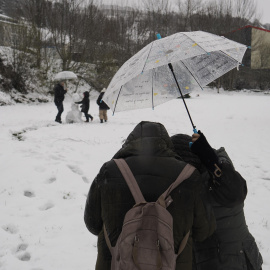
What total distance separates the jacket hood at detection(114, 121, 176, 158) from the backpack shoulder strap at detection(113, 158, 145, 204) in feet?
0.32

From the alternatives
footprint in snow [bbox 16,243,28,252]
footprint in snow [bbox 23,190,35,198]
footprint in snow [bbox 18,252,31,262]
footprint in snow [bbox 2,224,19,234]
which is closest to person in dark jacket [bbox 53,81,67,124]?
footprint in snow [bbox 23,190,35,198]

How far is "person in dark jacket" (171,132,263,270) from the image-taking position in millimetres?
1573

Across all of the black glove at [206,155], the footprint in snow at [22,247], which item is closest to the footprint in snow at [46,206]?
the footprint in snow at [22,247]

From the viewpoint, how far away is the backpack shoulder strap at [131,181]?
1.37m

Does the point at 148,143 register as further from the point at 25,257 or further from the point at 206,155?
the point at 25,257

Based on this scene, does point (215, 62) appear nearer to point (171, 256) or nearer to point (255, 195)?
point (171, 256)

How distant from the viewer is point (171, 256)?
1295 millimetres

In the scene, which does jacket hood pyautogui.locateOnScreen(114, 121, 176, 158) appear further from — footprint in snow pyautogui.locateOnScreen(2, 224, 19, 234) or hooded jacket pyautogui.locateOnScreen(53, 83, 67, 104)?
hooded jacket pyautogui.locateOnScreen(53, 83, 67, 104)

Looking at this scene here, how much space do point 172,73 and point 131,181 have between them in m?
1.77

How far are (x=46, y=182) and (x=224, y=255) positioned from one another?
3902mm

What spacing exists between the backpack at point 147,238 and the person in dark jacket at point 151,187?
7 cm

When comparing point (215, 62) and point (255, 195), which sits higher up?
point (215, 62)

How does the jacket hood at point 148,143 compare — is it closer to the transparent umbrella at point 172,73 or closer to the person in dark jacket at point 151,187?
the person in dark jacket at point 151,187

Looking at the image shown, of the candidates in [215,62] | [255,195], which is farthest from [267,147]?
[215,62]
